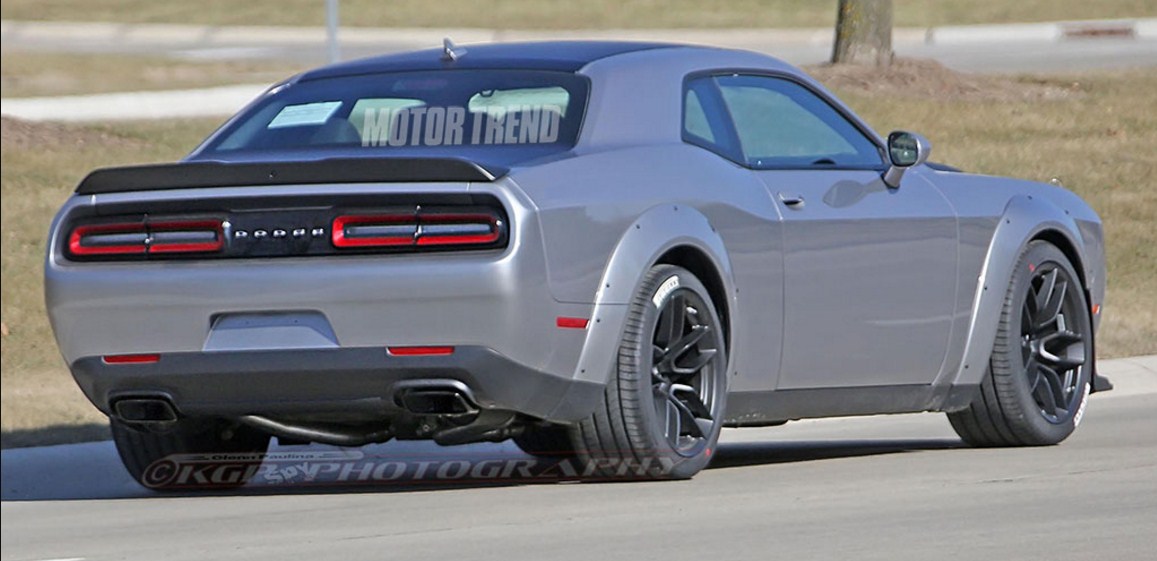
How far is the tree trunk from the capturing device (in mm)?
20453

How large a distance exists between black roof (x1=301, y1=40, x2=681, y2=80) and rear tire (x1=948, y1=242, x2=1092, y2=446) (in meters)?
1.63

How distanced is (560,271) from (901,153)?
1882 mm

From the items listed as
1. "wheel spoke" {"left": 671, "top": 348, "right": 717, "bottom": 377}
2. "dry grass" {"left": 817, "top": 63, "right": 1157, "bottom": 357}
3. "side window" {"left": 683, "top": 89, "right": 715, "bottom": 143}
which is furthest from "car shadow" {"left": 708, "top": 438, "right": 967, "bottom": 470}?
"dry grass" {"left": 817, "top": 63, "right": 1157, "bottom": 357}

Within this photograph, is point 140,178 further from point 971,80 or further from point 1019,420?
point 971,80

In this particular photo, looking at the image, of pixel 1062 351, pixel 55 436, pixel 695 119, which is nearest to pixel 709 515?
pixel 695 119

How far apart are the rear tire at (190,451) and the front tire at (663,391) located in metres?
1.35

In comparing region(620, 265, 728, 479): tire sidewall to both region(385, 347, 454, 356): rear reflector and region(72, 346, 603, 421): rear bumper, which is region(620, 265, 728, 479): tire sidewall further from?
region(385, 347, 454, 356): rear reflector

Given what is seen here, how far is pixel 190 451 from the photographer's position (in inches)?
305

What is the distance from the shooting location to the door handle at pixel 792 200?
24.9 ft

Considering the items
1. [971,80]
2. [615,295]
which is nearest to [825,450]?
[615,295]

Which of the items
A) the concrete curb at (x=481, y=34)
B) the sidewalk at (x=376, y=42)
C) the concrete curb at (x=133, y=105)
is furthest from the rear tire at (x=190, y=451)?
the concrete curb at (x=481, y=34)

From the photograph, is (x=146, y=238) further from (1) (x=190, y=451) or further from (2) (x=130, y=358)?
(1) (x=190, y=451)

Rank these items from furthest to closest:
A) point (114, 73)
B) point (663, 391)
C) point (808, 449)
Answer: point (114, 73) < point (808, 449) < point (663, 391)

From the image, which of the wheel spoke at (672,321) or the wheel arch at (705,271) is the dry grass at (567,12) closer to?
the wheel arch at (705,271)
